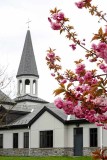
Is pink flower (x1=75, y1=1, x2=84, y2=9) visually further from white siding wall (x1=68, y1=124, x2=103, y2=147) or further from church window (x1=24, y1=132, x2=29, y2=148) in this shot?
church window (x1=24, y1=132, x2=29, y2=148)

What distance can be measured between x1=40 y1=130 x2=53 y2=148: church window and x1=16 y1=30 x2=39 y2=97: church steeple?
21.6m

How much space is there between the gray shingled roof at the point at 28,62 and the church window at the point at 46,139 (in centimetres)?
2385

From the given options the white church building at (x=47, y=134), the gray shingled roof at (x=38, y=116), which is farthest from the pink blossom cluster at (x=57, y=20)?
the gray shingled roof at (x=38, y=116)

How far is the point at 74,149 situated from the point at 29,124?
5.59 m

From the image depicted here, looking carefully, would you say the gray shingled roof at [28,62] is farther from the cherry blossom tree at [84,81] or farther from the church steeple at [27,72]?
the cherry blossom tree at [84,81]

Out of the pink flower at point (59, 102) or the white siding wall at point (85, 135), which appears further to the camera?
the white siding wall at point (85, 135)

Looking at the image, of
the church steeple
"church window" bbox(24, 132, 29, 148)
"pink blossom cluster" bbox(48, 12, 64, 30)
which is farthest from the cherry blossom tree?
the church steeple

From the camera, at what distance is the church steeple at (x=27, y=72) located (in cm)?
5894

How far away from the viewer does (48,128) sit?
35844 millimetres

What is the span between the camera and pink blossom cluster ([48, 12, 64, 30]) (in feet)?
20.3

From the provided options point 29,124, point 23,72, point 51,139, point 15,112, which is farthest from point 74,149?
point 23,72

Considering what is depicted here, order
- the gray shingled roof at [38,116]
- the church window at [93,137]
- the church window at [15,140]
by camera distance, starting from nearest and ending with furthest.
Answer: the church window at [93,137]
the gray shingled roof at [38,116]
the church window at [15,140]

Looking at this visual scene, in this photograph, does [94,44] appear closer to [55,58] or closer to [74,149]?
[55,58]

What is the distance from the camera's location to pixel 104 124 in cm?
629
